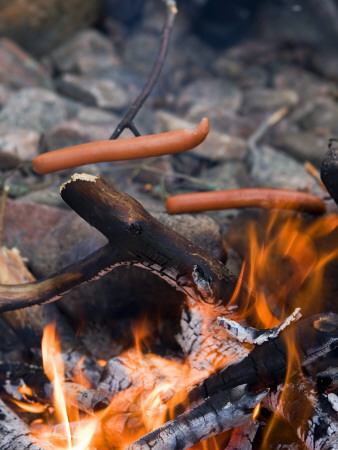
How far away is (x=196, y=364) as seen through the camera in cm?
189

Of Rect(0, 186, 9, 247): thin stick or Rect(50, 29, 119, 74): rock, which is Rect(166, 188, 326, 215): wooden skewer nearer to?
Rect(0, 186, 9, 247): thin stick

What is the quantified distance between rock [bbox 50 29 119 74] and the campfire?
12.1ft

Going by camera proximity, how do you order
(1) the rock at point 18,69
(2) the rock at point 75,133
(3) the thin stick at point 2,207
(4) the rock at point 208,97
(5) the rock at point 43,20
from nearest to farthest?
(3) the thin stick at point 2,207
(2) the rock at point 75,133
(1) the rock at point 18,69
(5) the rock at point 43,20
(4) the rock at point 208,97

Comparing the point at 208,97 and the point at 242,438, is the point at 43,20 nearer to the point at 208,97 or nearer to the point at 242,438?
the point at 208,97

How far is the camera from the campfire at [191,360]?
5.16 ft

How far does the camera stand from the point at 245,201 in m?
2.21

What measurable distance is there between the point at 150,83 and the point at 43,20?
11.0ft

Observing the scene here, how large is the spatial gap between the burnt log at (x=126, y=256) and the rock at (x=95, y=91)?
10.2 ft

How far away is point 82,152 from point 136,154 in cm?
22

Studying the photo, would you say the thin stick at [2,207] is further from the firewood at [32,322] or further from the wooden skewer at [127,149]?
the wooden skewer at [127,149]

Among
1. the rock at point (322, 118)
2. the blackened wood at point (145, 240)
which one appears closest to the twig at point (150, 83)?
the blackened wood at point (145, 240)

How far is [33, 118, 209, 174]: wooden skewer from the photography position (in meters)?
1.80

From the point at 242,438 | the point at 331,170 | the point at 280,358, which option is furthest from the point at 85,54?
the point at 242,438

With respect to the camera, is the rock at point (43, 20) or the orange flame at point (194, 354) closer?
the orange flame at point (194, 354)
